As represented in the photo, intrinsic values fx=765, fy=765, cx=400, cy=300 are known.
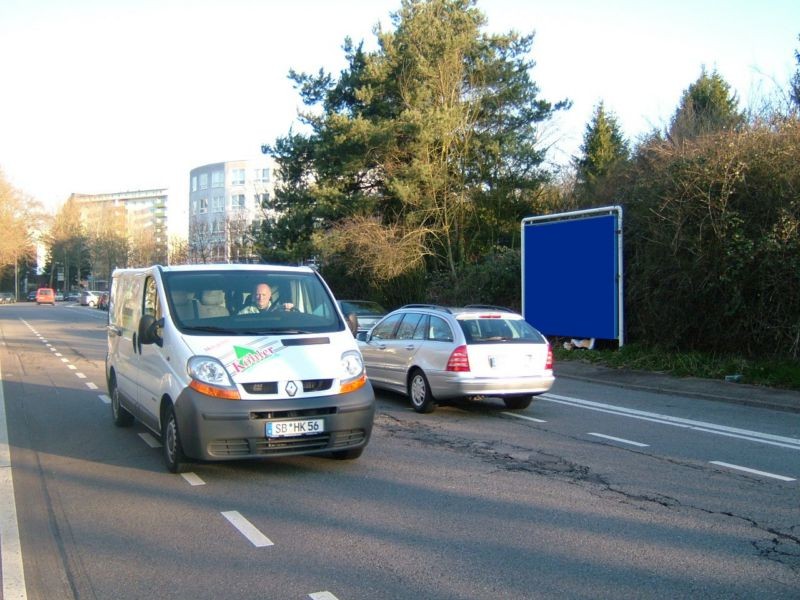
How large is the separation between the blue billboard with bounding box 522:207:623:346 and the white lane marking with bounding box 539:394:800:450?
558 centimetres

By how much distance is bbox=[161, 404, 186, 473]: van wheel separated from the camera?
23.4ft

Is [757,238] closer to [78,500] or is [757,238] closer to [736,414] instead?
[736,414]

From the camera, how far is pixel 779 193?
1430cm

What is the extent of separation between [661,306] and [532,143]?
13.9 meters

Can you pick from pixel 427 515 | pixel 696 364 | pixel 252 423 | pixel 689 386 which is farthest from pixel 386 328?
pixel 427 515

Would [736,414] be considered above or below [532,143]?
below

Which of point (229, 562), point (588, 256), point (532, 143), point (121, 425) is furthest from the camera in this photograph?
point (532, 143)

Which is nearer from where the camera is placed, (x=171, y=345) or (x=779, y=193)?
(x=171, y=345)

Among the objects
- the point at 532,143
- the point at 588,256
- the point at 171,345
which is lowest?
the point at 171,345

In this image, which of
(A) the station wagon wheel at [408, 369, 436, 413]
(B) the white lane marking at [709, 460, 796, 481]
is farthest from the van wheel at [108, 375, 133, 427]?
(B) the white lane marking at [709, 460, 796, 481]

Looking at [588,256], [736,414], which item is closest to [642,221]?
[588,256]

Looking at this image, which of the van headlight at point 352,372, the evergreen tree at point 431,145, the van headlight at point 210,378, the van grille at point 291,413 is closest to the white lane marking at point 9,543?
the van headlight at point 210,378

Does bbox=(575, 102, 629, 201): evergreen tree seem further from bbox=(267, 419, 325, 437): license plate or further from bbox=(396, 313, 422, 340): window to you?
bbox=(267, 419, 325, 437): license plate

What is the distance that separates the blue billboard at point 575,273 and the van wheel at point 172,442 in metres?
12.7
